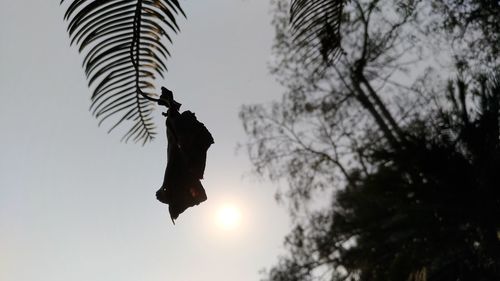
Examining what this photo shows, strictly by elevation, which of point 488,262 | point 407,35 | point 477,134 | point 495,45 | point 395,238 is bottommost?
point 488,262

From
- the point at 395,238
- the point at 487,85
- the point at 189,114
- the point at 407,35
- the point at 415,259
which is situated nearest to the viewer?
the point at 189,114

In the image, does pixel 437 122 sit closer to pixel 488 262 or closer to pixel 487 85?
pixel 487 85

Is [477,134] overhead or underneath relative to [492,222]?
overhead

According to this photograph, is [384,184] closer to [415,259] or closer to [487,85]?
[415,259]

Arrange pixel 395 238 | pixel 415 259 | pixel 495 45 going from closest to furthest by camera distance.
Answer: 1. pixel 415 259
2. pixel 395 238
3. pixel 495 45

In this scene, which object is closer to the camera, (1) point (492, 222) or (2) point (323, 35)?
(2) point (323, 35)

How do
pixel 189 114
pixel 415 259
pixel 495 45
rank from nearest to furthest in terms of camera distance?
pixel 189 114
pixel 415 259
pixel 495 45

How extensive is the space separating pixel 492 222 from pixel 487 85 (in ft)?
4.98

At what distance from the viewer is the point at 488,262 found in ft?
16.4

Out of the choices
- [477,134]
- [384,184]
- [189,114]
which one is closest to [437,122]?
[477,134]

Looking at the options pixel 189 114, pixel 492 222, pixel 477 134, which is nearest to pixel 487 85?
pixel 477 134

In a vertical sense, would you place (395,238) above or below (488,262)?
above

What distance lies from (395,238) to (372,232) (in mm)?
330

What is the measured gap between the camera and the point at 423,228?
5.00 metres
